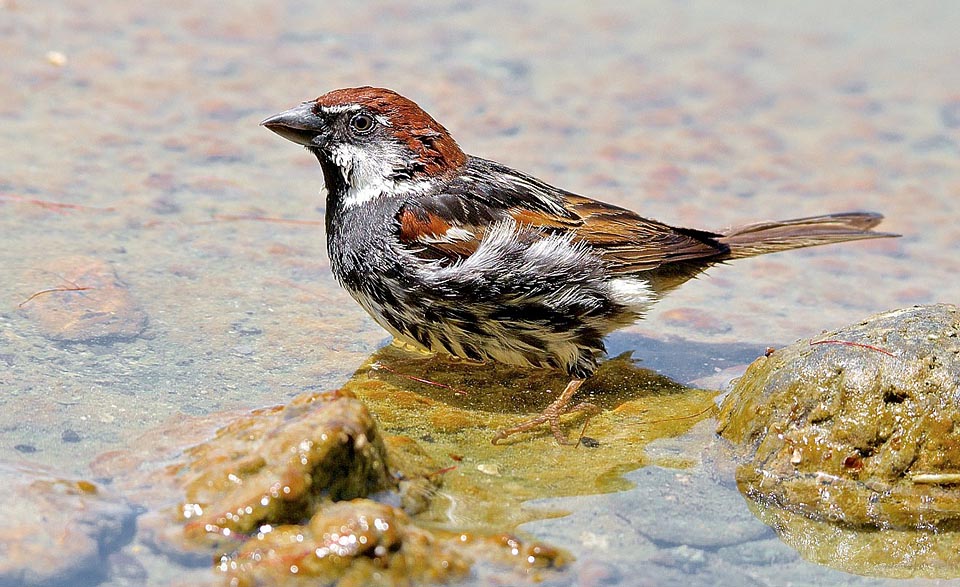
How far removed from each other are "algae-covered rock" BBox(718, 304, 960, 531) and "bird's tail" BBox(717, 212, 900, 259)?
57.4 inches

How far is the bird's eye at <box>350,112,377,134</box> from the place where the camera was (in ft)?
18.3

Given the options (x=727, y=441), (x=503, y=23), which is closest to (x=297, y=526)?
(x=727, y=441)

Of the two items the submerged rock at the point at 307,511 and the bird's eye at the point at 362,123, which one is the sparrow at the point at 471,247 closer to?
the bird's eye at the point at 362,123

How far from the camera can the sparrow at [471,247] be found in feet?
17.3

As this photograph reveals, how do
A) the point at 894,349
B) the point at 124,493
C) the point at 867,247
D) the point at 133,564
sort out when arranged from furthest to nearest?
the point at 867,247 → the point at 894,349 → the point at 124,493 → the point at 133,564

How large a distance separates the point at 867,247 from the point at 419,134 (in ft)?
10.7

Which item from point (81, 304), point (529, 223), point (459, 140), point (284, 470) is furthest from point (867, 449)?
point (459, 140)

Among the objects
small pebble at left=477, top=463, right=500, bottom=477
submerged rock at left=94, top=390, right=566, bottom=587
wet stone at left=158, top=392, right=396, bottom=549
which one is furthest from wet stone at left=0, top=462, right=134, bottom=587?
small pebble at left=477, top=463, right=500, bottom=477

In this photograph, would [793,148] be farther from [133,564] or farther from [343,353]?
[133,564]

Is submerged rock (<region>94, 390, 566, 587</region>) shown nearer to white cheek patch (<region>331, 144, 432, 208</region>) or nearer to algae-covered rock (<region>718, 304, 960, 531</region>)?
algae-covered rock (<region>718, 304, 960, 531</region>)

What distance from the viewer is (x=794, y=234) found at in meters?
6.02

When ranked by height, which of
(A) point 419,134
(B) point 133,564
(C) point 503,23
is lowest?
(B) point 133,564

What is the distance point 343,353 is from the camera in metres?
5.61

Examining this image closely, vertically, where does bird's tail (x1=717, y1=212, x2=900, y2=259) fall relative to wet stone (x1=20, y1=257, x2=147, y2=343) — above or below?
above
